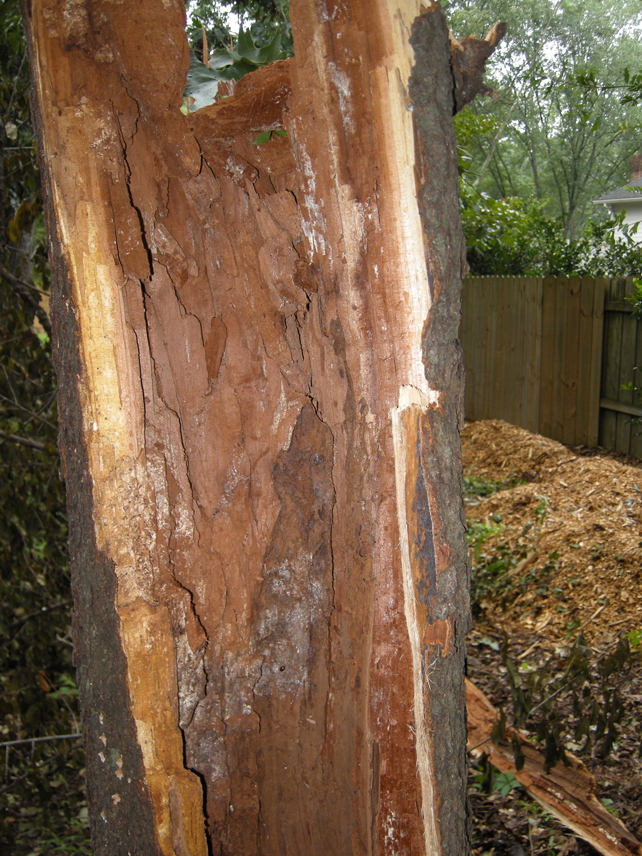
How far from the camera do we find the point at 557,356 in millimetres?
6656

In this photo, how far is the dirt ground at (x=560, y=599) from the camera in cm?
233

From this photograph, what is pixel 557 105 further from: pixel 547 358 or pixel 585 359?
pixel 585 359

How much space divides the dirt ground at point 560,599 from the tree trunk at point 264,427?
1.31m

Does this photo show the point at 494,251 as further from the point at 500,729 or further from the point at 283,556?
the point at 283,556

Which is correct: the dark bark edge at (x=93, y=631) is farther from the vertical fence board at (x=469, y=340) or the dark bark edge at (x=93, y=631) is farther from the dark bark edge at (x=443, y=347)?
the vertical fence board at (x=469, y=340)

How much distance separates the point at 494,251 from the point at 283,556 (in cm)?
779

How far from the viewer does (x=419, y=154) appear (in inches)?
42.3

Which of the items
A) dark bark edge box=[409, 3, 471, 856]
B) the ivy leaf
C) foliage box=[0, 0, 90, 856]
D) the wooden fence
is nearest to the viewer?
dark bark edge box=[409, 3, 471, 856]

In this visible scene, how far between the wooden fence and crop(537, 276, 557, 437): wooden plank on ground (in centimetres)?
1

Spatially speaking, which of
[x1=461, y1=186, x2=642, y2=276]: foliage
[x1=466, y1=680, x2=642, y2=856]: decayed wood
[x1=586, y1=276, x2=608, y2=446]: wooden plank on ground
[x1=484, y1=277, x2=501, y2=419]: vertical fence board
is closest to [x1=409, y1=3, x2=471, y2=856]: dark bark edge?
[x1=466, y1=680, x2=642, y2=856]: decayed wood

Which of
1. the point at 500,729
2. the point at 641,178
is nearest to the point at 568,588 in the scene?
the point at 500,729

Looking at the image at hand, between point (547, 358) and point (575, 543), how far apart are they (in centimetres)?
316

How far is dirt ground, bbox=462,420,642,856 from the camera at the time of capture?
2.33 meters

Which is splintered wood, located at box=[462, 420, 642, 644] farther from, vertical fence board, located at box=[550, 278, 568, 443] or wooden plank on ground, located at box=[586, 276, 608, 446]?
vertical fence board, located at box=[550, 278, 568, 443]
